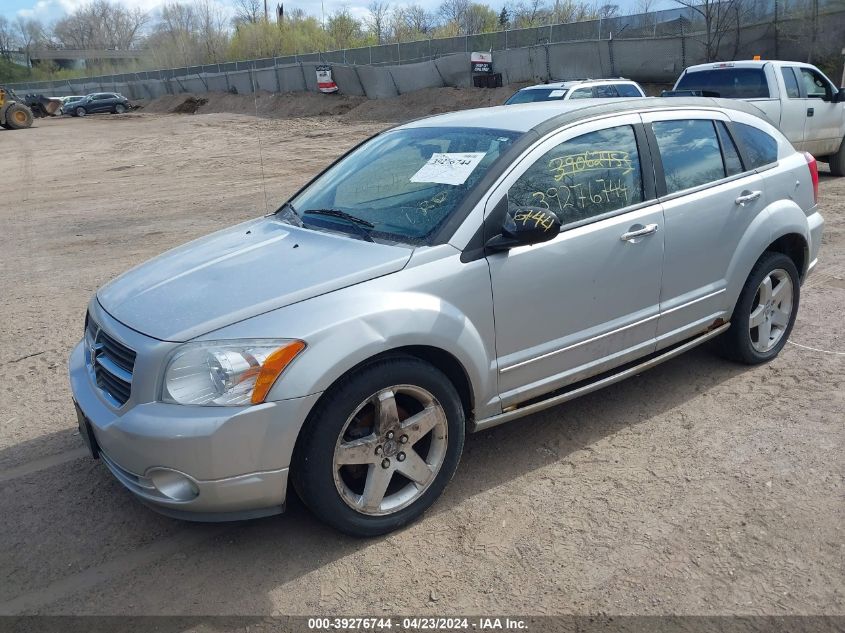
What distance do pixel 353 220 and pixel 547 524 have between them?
1.75 m

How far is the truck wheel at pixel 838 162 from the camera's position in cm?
1305

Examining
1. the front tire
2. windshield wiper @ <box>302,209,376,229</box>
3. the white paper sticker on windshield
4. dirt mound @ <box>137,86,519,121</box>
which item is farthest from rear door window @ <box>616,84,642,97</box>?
dirt mound @ <box>137,86,519,121</box>

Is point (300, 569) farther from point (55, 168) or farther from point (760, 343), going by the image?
point (55, 168)

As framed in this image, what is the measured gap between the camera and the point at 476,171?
3.62m

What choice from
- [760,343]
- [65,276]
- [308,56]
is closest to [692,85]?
[760,343]

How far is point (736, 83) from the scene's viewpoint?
11789 millimetres

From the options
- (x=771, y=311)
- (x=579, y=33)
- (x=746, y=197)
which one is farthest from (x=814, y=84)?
(x=579, y=33)

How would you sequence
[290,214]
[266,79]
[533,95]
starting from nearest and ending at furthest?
1. [290,214]
2. [533,95]
3. [266,79]

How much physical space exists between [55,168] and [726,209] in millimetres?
20892

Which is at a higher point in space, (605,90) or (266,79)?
(266,79)

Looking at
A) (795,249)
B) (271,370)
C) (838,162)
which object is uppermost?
(271,370)

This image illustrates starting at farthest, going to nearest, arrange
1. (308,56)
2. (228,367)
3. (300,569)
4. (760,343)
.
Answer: (308,56) → (760,343) → (300,569) → (228,367)

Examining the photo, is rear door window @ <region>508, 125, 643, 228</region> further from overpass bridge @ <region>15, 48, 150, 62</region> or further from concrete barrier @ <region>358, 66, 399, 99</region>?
overpass bridge @ <region>15, 48, 150, 62</region>

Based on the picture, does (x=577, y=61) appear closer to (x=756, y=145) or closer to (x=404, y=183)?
(x=756, y=145)
